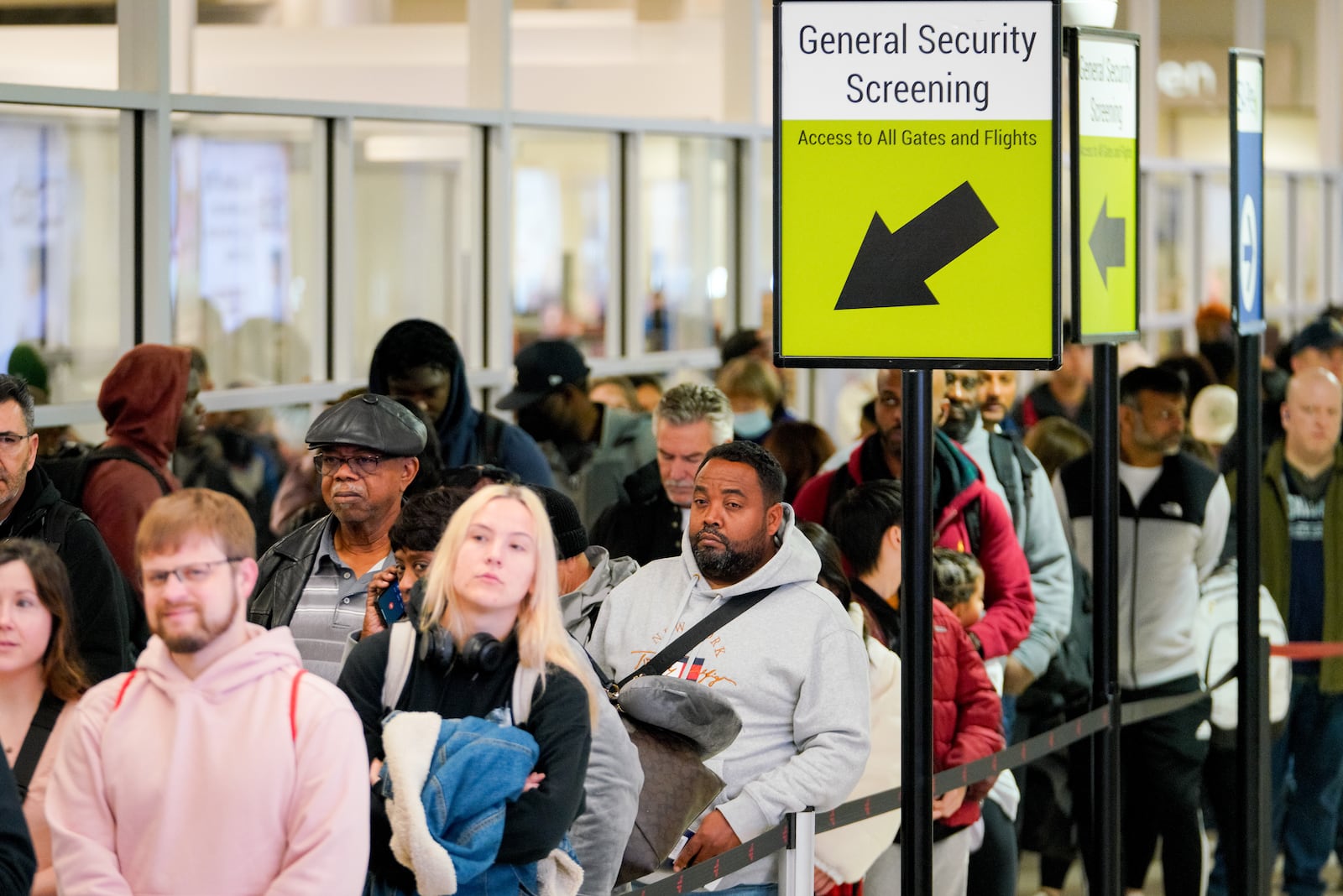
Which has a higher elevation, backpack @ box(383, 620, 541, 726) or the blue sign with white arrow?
the blue sign with white arrow

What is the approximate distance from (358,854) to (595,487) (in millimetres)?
4510

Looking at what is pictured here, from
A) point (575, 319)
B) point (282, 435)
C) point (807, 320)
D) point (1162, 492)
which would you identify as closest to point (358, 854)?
point (807, 320)

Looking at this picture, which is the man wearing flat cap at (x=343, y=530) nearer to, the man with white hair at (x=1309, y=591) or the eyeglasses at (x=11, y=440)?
the eyeglasses at (x=11, y=440)

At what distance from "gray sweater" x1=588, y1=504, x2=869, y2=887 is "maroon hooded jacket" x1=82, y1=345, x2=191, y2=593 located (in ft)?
4.43

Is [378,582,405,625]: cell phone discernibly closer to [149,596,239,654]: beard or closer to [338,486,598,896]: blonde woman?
[338,486,598,896]: blonde woman

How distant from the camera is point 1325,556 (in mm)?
7457

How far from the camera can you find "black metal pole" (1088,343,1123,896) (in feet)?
16.9

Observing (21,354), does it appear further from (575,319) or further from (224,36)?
(575,319)

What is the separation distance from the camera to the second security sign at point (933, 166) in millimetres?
3668

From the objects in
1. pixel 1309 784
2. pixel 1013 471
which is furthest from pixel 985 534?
pixel 1309 784

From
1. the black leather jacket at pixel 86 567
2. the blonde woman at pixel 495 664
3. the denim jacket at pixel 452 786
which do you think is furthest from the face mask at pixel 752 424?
the denim jacket at pixel 452 786

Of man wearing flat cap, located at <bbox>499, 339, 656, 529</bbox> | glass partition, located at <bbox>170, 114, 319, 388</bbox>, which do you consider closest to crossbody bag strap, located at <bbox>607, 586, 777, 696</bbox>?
man wearing flat cap, located at <bbox>499, 339, 656, 529</bbox>

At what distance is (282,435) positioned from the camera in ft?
25.9

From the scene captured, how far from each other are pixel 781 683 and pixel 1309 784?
4032 mm
